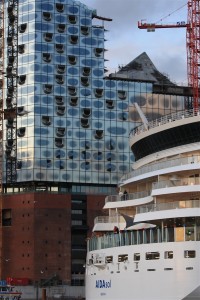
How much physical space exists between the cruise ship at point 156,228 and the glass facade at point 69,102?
237ft

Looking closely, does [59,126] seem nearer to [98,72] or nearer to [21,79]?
[21,79]

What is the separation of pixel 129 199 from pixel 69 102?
7752 centimetres

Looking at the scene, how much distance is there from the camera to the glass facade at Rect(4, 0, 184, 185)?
13775 cm

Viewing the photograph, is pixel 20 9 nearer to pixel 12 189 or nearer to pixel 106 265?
pixel 12 189

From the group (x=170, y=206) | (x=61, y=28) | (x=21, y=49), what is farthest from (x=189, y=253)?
(x=61, y=28)

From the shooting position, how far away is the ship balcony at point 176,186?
5547cm

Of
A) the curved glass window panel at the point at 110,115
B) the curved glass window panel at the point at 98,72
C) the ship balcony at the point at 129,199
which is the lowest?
the ship balcony at the point at 129,199

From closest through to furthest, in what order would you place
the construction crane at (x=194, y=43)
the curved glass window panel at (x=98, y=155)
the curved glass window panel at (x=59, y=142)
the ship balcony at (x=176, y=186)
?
1. the ship balcony at (x=176, y=186)
2. the construction crane at (x=194, y=43)
3. the curved glass window panel at (x=59, y=142)
4. the curved glass window panel at (x=98, y=155)

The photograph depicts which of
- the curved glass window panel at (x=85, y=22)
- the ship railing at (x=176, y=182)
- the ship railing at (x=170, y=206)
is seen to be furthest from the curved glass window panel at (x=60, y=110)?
the ship railing at (x=176, y=182)

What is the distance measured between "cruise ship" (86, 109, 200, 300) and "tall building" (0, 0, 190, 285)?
67.0 metres

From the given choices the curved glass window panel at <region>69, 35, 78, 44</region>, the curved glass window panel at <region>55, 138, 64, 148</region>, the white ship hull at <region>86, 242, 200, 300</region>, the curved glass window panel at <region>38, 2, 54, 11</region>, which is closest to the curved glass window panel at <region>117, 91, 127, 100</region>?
the curved glass window panel at <region>69, 35, 78, 44</region>

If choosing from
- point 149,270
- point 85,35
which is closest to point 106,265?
point 149,270

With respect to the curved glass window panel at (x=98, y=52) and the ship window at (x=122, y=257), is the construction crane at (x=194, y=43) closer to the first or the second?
the curved glass window panel at (x=98, y=52)

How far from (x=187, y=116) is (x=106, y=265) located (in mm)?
13022
